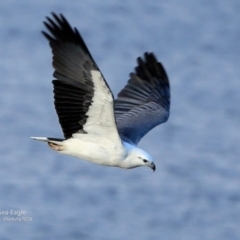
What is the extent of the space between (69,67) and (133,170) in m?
9.03

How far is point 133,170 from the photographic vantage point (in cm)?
2102

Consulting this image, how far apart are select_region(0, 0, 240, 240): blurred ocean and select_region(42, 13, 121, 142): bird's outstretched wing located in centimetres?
736

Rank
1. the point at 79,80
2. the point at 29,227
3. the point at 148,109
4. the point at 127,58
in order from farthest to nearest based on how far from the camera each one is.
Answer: the point at 127,58
the point at 29,227
the point at 148,109
the point at 79,80

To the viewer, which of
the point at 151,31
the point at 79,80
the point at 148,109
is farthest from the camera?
the point at 151,31

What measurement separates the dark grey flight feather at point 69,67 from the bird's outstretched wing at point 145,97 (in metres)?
2.19

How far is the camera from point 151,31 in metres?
26.3

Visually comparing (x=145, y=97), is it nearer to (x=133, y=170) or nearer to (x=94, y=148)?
(x=94, y=148)

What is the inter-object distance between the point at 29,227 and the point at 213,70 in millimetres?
6447

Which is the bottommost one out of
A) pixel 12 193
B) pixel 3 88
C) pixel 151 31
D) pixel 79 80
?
pixel 79 80

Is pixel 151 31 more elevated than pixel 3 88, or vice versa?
pixel 151 31

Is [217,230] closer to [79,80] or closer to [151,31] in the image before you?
[151,31]

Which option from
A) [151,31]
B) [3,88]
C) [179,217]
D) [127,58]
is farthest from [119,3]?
[179,217]

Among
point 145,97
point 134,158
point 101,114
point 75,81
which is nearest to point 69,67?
point 75,81

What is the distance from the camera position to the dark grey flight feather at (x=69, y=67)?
1206cm
